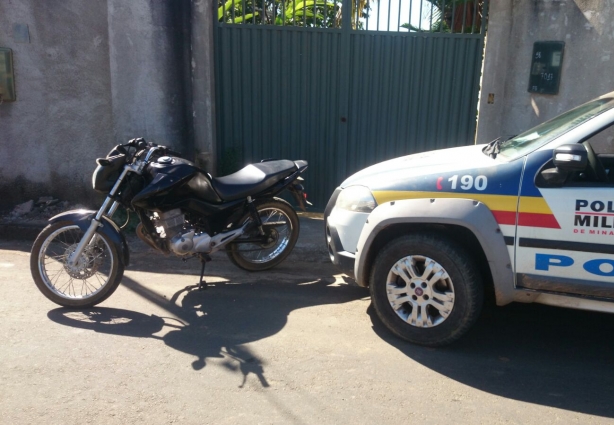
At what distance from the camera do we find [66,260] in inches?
191

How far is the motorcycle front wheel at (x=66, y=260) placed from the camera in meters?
4.81

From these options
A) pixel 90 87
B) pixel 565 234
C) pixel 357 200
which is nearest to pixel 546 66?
pixel 357 200

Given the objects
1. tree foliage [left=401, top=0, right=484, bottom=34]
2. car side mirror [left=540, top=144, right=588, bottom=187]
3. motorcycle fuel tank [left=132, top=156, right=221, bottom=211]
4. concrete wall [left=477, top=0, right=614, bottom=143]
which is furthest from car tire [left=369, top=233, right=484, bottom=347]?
tree foliage [left=401, top=0, right=484, bottom=34]

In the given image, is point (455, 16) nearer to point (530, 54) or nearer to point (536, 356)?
point (530, 54)

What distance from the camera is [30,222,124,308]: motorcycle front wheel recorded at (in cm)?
481

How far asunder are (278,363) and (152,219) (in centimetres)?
183

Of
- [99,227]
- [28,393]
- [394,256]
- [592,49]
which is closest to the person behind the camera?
[28,393]

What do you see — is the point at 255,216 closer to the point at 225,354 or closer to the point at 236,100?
the point at 225,354

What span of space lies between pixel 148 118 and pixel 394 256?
13.9ft

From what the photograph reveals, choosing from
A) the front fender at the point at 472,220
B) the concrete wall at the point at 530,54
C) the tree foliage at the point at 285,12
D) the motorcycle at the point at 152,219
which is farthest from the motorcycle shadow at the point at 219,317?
the tree foliage at the point at 285,12

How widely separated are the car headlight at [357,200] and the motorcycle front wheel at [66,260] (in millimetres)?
1821

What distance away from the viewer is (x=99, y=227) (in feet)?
15.8

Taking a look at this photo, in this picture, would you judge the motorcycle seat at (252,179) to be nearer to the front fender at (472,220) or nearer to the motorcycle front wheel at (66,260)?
the motorcycle front wheel at (66,260)

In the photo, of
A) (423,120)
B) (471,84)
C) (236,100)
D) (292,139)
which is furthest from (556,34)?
(236,100)
